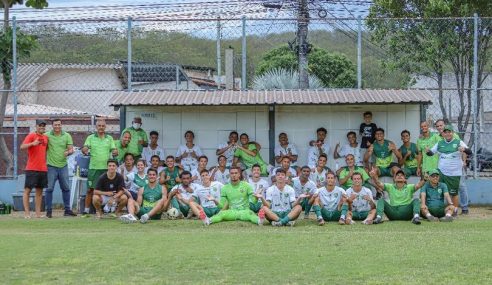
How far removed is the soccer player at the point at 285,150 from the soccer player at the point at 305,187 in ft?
4.11

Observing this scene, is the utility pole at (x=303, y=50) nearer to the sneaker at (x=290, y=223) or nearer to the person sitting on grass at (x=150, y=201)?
the person sitting on grass at (x=150, y=201)

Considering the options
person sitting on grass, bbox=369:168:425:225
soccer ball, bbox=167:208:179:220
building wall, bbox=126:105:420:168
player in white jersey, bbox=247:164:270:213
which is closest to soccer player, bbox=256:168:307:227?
player in white jersey, bbox=247:164:270:213

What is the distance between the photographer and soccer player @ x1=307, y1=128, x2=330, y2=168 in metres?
18.0

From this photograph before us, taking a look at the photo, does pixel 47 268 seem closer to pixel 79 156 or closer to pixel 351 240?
pixel 351 240

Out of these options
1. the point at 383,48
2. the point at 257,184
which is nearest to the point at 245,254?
the point at 257,184

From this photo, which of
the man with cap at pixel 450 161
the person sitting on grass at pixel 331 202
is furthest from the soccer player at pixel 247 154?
the man with cap at pixel 450 161

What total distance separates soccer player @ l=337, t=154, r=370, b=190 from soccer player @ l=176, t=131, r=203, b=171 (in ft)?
10.1

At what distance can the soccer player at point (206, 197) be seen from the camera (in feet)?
52.4

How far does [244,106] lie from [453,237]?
687 cm

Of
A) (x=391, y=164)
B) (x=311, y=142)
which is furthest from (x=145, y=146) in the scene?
(x=391, y=164)

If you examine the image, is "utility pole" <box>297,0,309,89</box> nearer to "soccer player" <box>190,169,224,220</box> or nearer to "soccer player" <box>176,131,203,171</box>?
"soccer player" <box>176,131,203,171</box>

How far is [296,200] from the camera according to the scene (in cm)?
1553

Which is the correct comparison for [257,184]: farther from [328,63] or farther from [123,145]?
[328,63]

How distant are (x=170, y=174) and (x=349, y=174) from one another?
3456 millimetres
